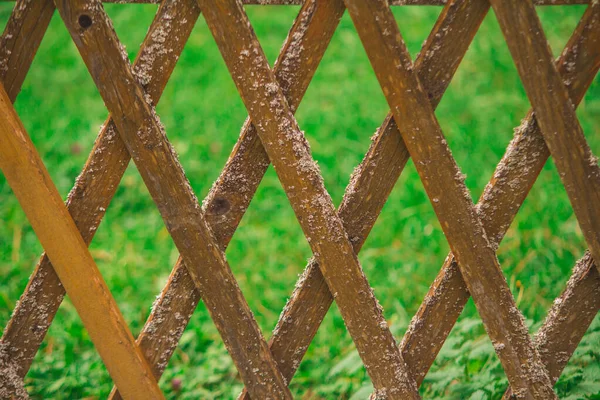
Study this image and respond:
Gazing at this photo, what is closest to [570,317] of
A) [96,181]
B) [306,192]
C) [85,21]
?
[306,192]

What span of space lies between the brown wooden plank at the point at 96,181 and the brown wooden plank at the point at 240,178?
0.84 feet

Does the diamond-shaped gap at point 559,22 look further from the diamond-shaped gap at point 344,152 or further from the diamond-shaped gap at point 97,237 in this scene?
the diamond-shaped gap at point 97,237

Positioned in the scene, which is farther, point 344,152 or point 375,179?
point 344,152

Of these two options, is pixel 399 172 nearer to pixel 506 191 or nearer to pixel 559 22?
pixel 506 191

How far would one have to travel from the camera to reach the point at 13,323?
154cm

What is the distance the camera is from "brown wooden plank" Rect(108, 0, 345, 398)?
1315mm

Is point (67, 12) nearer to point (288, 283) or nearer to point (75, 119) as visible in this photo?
point (288, 283)

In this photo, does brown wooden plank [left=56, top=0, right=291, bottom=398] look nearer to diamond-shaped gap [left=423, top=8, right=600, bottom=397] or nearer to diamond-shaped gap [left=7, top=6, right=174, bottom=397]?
diamond-shaped gap [left=423, top=8, right=600, bottom=397]

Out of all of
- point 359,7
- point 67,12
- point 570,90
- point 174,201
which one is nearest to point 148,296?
point 174,201

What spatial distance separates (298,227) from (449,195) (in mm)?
1973

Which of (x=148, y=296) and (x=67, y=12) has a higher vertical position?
(x=148, y=296)

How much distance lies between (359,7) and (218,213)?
0.66 meters

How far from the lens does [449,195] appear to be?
1.42 m

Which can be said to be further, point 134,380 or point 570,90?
point 134,380
